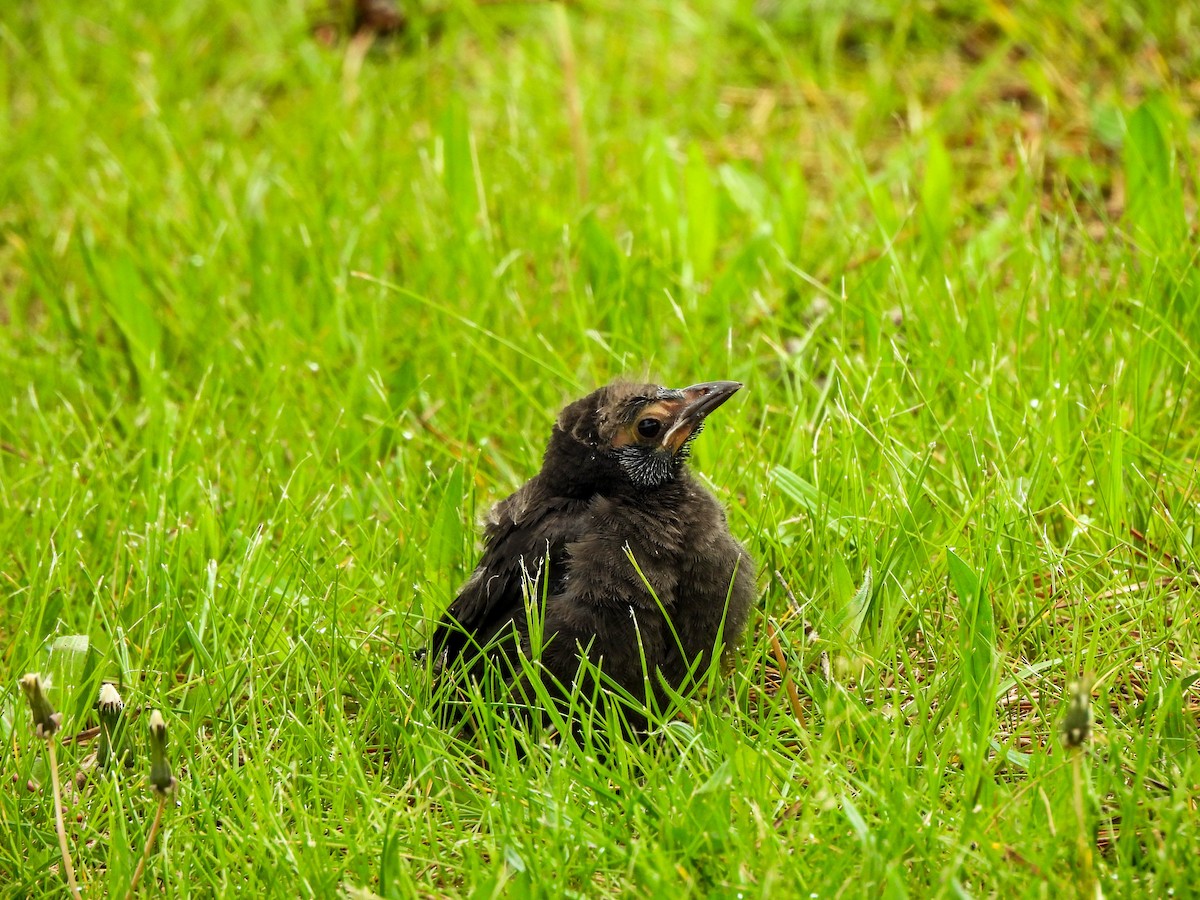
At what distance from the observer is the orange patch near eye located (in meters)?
3.16

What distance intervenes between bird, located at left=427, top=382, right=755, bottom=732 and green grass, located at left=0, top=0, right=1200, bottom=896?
14 centimetres

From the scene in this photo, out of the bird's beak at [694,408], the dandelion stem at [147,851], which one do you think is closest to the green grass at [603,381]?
the dandelion stem at [147,851]

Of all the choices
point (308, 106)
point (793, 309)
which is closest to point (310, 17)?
point (308, 106)

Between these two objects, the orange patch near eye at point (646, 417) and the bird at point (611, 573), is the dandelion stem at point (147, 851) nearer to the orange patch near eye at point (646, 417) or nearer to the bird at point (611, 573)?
the bird at point (611, 573)

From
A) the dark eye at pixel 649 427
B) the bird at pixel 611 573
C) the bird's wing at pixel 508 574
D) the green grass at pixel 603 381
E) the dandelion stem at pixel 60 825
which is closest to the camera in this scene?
the dandelion stem at pixel 60 825

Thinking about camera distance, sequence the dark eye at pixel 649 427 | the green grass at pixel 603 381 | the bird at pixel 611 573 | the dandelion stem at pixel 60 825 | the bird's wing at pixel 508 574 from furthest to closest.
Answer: the dark eye at pixel 649 427 < the bird's wing at pixel 508 574 < the bird at pixel 611 573 < the green grass at pixel 603 381 < the dandelion stem at pixel 60 825

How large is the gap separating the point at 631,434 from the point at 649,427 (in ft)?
0.15

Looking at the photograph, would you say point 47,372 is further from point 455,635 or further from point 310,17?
point 310,17

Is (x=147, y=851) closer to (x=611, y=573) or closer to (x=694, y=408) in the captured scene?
(x=611, y=573)

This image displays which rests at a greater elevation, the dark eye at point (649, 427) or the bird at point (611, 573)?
the dark eye at point (649, 427)

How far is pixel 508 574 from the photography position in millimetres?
3068

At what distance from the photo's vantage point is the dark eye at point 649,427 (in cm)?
315

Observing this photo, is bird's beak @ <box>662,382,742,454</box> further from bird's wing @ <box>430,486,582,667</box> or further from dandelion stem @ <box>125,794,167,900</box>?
dandelion stem @ <box>125,794,167,900</box>

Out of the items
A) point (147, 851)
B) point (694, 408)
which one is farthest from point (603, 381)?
point (147, 851)
